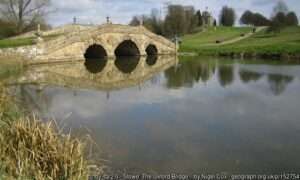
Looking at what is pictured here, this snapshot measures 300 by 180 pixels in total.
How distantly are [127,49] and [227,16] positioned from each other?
46.8m

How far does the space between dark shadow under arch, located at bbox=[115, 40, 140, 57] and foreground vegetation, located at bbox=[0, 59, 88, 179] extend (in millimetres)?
31577

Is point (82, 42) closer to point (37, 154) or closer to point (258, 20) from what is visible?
point (37, 154)

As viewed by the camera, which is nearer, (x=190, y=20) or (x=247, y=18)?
(x=190, y=20)

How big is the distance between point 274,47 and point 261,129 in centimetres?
2668

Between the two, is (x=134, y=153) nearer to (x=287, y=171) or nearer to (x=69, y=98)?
(x=287, y=171)

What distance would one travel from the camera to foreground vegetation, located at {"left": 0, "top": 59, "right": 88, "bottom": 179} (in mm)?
5191

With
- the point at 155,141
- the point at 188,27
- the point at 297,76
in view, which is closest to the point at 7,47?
the point at 297,76

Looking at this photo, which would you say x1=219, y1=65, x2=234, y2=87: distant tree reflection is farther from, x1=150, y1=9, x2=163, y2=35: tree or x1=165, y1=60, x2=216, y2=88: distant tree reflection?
x1=150, y1=9, x2=163, y2=35: tree

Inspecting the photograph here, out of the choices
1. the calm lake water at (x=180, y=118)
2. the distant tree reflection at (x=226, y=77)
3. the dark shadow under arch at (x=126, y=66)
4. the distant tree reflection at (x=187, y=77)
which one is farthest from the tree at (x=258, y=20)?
the calm lake water at (x=180, y=118)

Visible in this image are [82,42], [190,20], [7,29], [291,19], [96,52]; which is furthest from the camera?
[190,20]

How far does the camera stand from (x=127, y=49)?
132 feet

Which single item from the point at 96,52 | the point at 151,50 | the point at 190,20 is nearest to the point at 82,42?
the point at 96,52

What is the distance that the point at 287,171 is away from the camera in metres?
6.59

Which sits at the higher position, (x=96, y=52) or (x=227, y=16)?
(x=227, y=16)
